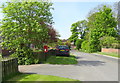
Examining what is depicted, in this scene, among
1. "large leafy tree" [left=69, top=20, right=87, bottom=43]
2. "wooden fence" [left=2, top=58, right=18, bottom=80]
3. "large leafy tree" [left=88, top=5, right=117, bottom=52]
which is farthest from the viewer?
"large leafy tree" [left=69, top=20, right=87, bottom=43]

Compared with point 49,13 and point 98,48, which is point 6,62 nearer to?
point 49,13

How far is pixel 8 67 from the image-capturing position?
26.3 feet

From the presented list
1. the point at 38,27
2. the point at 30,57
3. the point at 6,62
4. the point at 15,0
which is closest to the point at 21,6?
the point at 15,0

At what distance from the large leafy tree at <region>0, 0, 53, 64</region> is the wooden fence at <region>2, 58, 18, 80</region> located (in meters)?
5.29

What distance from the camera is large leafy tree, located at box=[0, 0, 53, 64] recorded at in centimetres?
1417

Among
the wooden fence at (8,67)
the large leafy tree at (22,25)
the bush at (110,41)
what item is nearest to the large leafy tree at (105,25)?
the bush at (110,41)

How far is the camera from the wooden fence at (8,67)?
7.39 meters

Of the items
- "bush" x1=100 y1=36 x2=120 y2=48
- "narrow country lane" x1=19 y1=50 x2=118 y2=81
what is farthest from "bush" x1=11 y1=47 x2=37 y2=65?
"bush" x1=100 y1=36 x2=120 y2=48

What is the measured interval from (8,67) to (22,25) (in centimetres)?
678

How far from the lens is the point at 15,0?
48.1ft

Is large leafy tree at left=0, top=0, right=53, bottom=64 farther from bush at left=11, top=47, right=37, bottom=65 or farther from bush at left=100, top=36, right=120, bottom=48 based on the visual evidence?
A: bush at left=100, top=36, right=120, bottom=48

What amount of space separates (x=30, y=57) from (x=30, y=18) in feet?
11.2

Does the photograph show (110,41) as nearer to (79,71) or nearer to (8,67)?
(79,71)

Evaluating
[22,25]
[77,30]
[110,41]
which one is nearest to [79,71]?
[22,25]
